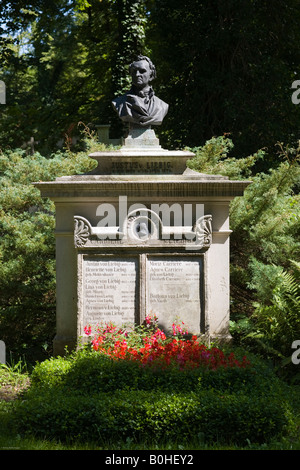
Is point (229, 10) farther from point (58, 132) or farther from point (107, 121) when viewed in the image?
point (58, 132)

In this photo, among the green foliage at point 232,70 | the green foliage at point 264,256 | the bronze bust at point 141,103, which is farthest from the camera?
the green foliage at point 232,70

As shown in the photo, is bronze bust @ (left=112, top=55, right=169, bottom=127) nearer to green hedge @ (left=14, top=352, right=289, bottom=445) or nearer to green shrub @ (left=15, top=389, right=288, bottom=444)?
green hedge @ (left=14, top=352, right=289, bottom=445)

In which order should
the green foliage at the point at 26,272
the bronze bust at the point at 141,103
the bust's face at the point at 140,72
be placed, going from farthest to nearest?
the green foliage at the point at 26,272 → the bust's face at the point at 140,72 → the bronze bust at the point at 141,103

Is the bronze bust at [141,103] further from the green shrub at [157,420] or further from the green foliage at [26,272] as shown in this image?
the green shrub at [157,420]

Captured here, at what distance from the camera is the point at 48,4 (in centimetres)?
1827

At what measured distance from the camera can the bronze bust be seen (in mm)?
7438

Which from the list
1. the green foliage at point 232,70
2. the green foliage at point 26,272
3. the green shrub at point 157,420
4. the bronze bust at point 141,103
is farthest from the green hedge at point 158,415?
the green foliage at point 232,70

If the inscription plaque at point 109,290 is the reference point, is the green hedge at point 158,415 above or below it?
below

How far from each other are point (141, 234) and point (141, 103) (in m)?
1.80

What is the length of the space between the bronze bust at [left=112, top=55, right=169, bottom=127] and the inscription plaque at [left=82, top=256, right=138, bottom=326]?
1896mm

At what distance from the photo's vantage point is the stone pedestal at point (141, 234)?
22.7 ft

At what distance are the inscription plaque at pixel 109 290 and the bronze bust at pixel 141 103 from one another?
6.22 feet

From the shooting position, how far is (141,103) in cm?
749

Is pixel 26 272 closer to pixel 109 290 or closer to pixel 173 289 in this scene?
pixel 109 290
